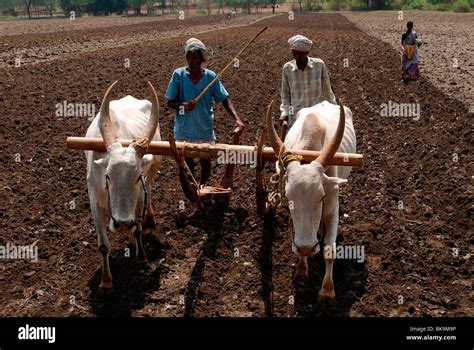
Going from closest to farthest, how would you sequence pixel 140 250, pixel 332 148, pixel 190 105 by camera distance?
pixel 332 148, pixel 140 250, pixel 190 105

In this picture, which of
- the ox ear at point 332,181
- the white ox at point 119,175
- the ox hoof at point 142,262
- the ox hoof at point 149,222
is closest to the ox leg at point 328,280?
the ox ear at point 332,181

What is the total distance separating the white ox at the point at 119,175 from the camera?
14.8 ft

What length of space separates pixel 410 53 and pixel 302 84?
30.8ft

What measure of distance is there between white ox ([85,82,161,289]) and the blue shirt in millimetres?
531

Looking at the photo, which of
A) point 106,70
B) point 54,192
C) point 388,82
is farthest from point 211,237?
point 106,70

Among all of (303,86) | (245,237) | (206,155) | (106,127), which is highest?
(303,86)

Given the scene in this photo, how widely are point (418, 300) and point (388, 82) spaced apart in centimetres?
1166

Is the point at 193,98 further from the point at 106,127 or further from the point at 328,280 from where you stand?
the point at 328,280

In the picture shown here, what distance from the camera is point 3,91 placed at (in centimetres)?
1351

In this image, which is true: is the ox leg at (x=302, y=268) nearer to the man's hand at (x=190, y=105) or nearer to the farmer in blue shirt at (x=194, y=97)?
the farmer in blue shirt at (x=194, y=97)

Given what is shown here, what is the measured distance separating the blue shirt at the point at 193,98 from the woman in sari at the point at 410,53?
394 inches

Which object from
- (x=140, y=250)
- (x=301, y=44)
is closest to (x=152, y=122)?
(x=140, y=250)

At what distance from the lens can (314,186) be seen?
169 inches

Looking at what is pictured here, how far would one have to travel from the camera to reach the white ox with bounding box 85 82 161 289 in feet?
14.8
